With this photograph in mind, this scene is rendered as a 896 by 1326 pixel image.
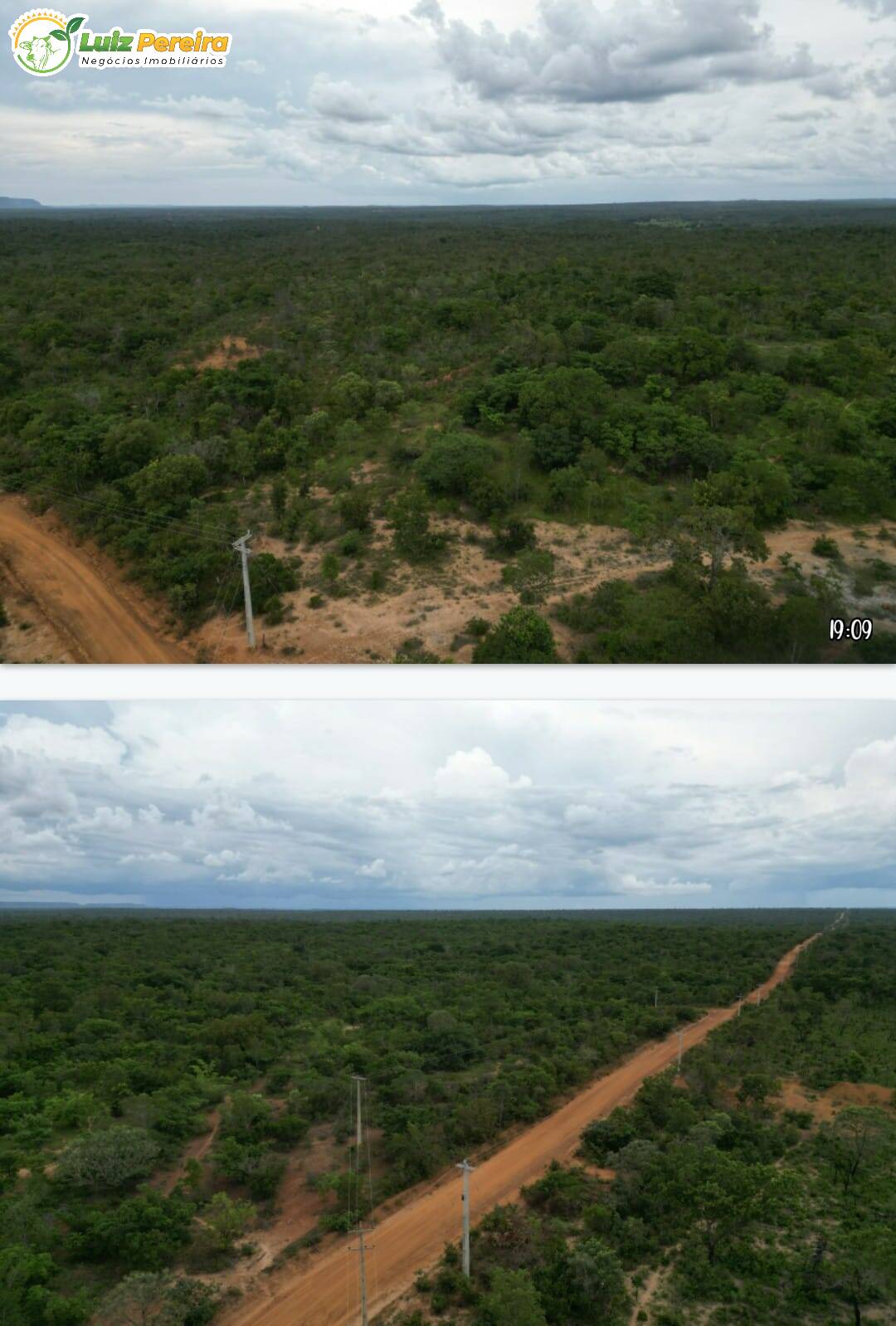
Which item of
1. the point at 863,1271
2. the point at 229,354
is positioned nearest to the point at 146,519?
the point at 229,354

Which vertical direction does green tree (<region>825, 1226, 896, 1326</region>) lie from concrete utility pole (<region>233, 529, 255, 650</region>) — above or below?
below

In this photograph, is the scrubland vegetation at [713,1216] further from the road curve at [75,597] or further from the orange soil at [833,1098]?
the road curve at [75,597]

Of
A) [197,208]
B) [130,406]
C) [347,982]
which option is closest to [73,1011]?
[347,982]

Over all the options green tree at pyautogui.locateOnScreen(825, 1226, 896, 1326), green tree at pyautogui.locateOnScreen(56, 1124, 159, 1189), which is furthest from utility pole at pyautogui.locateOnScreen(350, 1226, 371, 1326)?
green tree at pyautogui.locateOnScreen(825, 1226, 896, 1326)

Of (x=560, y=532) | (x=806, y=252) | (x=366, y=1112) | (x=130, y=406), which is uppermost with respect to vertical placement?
(x=806, y=252)

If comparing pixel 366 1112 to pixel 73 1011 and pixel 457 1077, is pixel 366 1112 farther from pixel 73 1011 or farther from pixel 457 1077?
pixel 73 1011

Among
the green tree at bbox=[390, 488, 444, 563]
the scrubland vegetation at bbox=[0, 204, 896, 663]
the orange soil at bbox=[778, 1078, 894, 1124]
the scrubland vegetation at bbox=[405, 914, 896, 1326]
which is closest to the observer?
the scrubland vegetation at bbox=[405, 914, 896, 1326]

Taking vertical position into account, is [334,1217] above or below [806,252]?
below

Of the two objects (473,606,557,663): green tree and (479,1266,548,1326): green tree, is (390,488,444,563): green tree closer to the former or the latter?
(473,606,557,663): green tree
